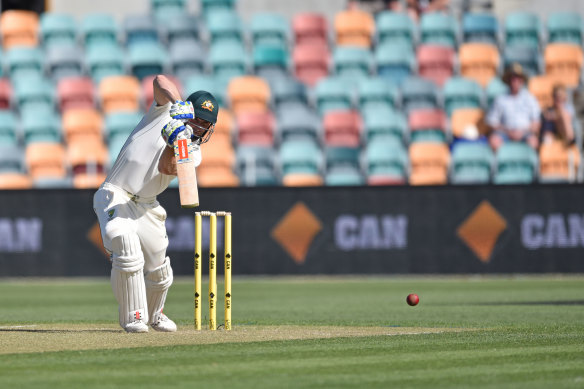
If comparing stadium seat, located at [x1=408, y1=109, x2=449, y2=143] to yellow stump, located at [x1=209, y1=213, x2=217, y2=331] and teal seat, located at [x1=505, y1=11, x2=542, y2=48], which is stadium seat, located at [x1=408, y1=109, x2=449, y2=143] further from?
yellow stump, located at [x1=209, y1=213, x2=217, y2=331]

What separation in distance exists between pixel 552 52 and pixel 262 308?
10.7 m

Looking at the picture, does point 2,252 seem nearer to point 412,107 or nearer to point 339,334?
point 412,107

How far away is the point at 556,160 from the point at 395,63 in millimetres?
4033

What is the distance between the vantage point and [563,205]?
53.3 feet

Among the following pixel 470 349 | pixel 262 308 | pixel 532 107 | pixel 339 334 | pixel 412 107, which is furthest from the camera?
pixel 412 107

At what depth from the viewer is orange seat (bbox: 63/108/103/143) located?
19.4 meters

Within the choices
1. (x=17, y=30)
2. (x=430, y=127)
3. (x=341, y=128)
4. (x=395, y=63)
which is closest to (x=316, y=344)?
(x=341, y=128)

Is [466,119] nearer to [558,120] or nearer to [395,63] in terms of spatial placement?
[558,120]

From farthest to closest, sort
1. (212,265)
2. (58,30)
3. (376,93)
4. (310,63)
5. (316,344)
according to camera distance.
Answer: (58,30) < (310,63) < (376,93) < (212,265) < (316,344)

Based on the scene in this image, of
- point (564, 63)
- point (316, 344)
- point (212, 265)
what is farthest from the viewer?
point (564, 63)

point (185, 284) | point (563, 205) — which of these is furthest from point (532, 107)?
point (185, 284)

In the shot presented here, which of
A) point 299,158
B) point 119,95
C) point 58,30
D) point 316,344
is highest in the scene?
point 58,30

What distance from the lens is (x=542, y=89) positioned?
64.1 feet

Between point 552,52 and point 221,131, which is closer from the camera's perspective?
point 221,131
